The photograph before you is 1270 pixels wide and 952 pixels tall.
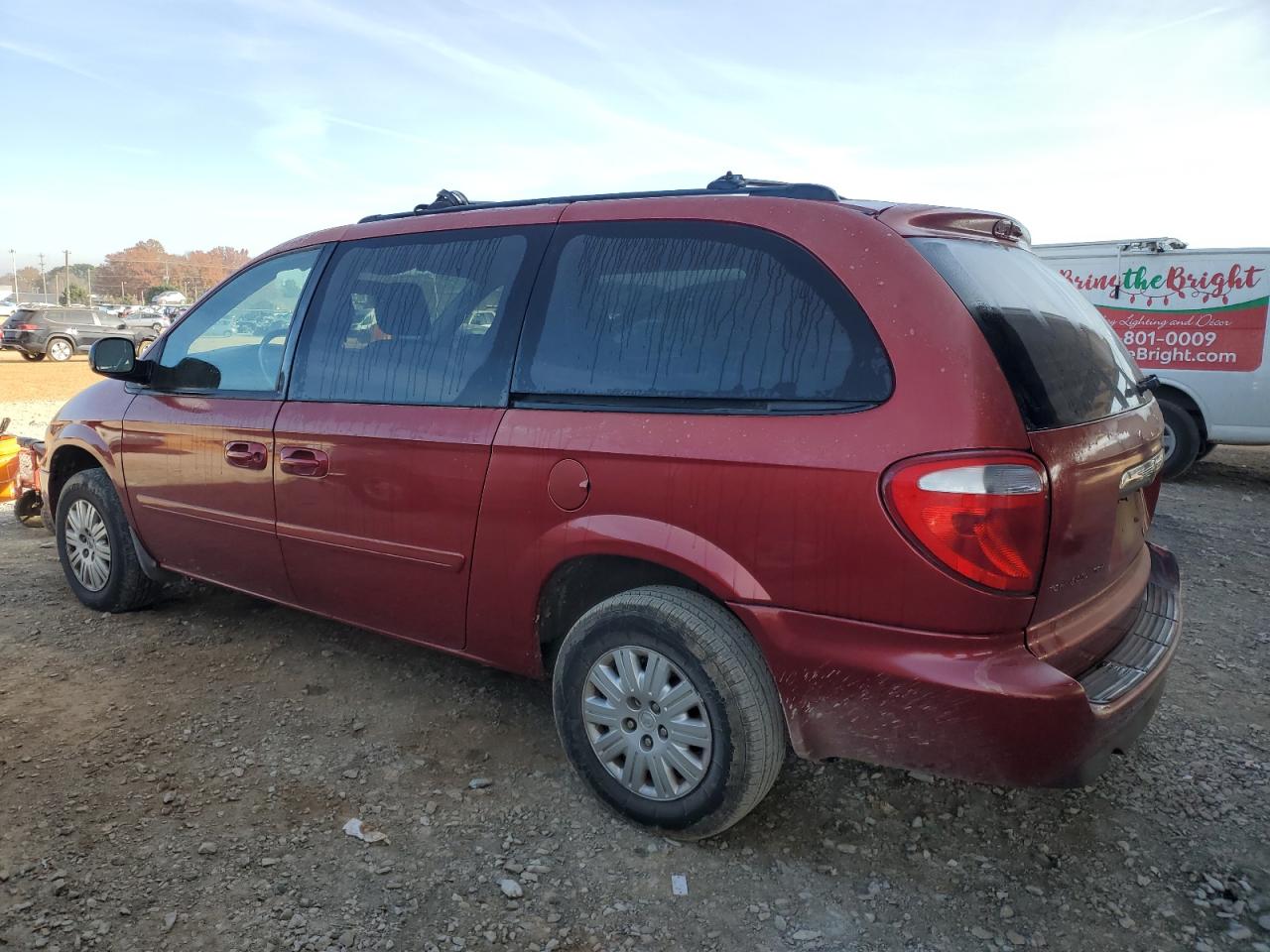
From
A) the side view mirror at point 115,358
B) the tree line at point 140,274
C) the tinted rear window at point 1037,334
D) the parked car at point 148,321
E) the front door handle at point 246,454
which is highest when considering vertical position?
the tree line at point 140,274

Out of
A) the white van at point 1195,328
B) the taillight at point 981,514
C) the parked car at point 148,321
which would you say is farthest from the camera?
the parked car at point 148,321

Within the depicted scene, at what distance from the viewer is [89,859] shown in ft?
8.09

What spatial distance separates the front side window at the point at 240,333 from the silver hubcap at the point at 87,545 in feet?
2.81

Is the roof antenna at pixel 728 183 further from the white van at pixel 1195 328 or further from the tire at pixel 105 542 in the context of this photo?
the white van at pixel 1195 328

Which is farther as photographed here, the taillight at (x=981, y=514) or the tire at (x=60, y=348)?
the tire at (x=60, y=348)

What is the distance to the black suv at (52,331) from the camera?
2348 centimetres

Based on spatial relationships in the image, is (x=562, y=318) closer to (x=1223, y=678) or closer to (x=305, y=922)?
(x=305, y=922)

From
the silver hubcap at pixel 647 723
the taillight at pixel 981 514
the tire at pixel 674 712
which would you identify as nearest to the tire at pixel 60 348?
the tire at pixel 674 712

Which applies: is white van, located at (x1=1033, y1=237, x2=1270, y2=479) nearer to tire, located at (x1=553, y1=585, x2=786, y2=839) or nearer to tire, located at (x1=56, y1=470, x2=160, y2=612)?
tire, located at (x1=553, y1=585, x2=786, y2=839)

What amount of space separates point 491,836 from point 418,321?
1.69 metres

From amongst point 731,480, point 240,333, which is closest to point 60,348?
point 240,333

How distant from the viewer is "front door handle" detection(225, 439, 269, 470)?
133 inches

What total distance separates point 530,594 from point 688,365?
2.83 feet

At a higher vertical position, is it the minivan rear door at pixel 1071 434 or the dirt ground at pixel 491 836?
the minivan rear door at pixel 1071 434
